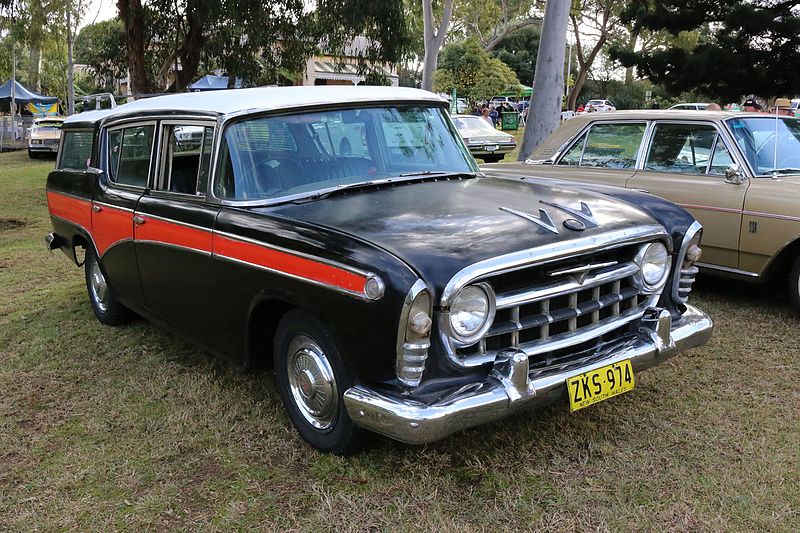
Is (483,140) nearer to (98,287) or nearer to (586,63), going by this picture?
(98,287)

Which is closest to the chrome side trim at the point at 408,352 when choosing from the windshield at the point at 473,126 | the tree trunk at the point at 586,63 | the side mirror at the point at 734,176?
the side mirror at the point at 734,176

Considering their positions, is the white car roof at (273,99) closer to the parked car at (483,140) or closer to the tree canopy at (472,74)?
the parked car at (483,140)

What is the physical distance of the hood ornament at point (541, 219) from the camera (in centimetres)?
331

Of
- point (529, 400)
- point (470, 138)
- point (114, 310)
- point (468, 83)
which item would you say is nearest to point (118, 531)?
point (529, 400)

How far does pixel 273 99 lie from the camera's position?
4.08 metres

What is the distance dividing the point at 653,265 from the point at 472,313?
122 centimetres

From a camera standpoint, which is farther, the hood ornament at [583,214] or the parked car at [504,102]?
the parked car at [504,102]

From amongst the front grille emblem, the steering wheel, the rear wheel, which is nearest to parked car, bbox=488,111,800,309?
A: the front grille emblem

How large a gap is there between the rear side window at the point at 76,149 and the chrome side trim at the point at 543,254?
3.75m

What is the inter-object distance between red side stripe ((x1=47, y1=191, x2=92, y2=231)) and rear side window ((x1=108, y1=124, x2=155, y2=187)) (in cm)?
44

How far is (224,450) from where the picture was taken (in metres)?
3.64

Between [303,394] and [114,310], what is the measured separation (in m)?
2.65

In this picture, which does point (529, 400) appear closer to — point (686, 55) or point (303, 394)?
point (303, 394)

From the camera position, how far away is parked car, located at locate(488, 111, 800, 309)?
17.7 feet
